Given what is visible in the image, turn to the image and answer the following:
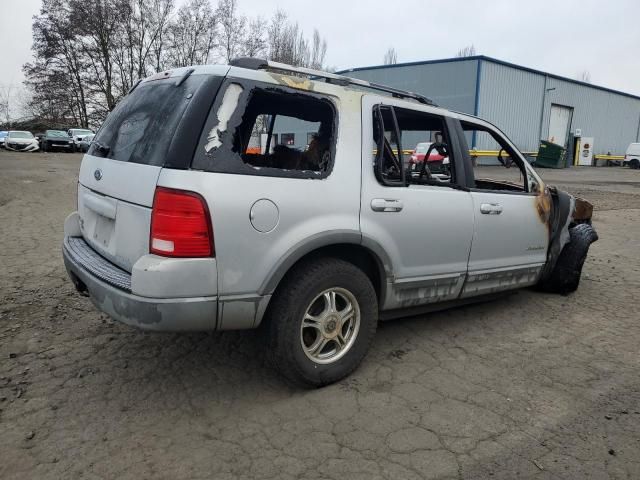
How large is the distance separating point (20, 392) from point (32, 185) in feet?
38.9

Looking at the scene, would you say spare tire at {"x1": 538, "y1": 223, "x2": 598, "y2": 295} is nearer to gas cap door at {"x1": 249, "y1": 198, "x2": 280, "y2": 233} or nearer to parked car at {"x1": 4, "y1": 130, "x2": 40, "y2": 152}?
gas cap door at {"x1": 249, "y1": 198, "x2": 280, "y2": 233}

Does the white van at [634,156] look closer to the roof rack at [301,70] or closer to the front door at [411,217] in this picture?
the front door at [411,217]

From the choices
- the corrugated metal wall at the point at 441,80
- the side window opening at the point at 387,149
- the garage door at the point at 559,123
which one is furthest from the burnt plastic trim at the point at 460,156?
the garage door at the point at 559,123

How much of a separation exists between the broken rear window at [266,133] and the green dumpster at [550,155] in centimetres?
2903

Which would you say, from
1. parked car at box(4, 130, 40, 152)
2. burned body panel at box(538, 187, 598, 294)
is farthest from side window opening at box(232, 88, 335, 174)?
parked car at box(4, 130, 40, 152)

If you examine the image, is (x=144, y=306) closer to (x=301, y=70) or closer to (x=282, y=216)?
(x=282, y=216)

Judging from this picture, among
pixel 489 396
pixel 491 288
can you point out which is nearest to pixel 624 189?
pixel 491 288

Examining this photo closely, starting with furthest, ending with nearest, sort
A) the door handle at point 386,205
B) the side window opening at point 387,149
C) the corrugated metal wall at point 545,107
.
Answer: the corrugated metal wall at point 545,107
the side window opening at point 387,149
the door handle at point 386,205

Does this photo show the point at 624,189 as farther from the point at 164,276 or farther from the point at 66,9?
the point at 66,9

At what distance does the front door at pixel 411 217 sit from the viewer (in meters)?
3.09

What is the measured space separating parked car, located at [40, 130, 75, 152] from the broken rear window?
31142 millimetres

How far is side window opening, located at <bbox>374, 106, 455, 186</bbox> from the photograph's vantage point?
10.7 feet

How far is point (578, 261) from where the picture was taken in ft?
16.0

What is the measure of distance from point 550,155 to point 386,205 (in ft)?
99.6
